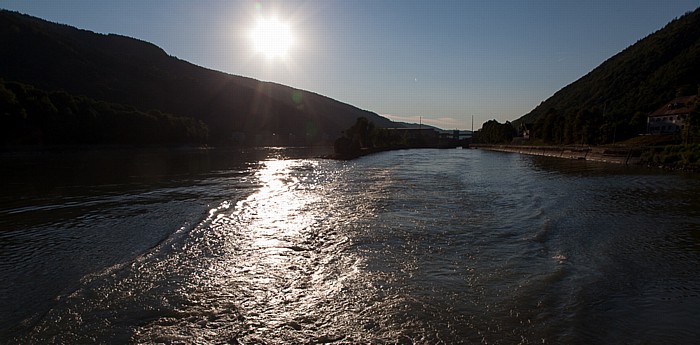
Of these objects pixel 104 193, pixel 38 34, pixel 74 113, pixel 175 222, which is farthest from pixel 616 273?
pixel 38 34

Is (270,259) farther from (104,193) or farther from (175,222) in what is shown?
(104,193)

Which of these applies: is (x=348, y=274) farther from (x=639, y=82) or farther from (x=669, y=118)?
(x=639, y=82)

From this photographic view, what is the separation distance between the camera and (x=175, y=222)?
16.7 metres

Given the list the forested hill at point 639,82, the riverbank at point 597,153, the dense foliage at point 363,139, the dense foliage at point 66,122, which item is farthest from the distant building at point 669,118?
the dense foliage at point 66,122

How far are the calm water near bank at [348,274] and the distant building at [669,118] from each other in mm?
102116

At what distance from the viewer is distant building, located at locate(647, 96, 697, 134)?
9838cm

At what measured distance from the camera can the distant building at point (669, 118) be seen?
98375mm

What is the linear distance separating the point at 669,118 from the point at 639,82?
63299 millimetres

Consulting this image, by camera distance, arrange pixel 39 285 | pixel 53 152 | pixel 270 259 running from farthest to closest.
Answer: pixel 53 152
pixel 270 259
pixel 39 285

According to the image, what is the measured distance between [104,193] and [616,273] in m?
28.1

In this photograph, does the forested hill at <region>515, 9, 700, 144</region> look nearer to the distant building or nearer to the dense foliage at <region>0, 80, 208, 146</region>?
the distant building

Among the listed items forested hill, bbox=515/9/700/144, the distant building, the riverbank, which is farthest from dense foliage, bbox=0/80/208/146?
the distant building

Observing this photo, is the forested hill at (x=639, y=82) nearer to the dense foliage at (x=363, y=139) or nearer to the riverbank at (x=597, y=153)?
the riverbank at (x=597, y=153)

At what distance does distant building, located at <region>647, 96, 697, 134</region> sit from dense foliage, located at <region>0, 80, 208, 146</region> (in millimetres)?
139585
